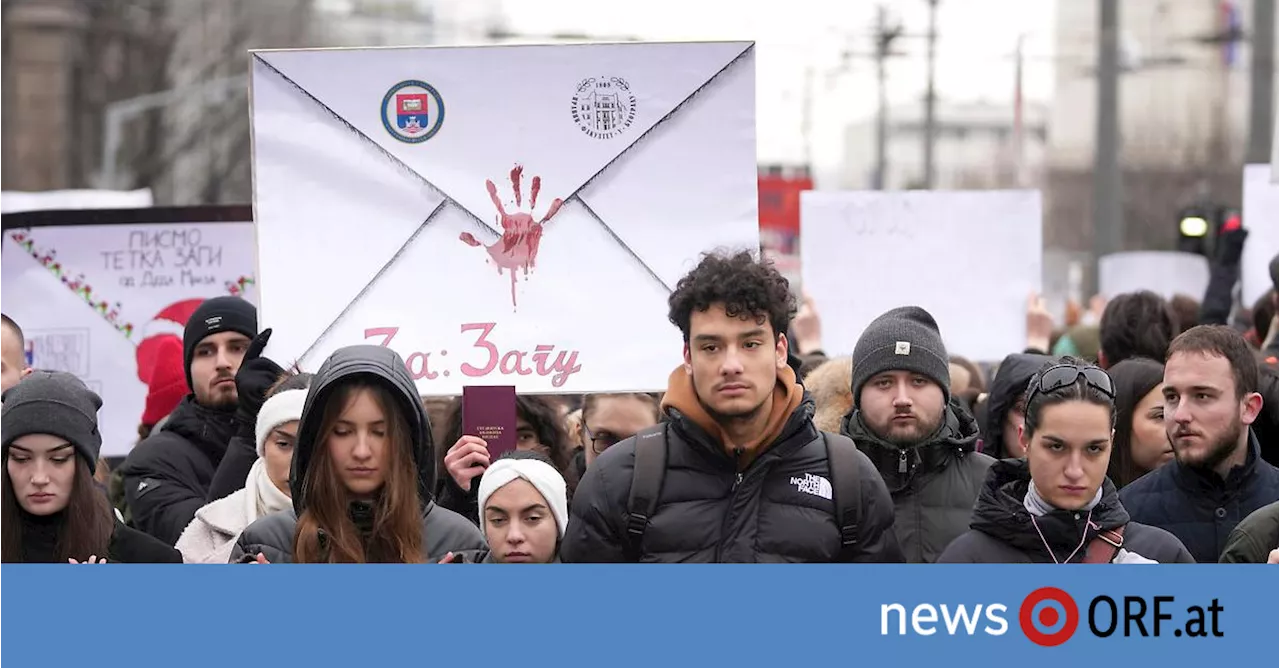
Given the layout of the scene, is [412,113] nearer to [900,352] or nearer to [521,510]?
[521,510]

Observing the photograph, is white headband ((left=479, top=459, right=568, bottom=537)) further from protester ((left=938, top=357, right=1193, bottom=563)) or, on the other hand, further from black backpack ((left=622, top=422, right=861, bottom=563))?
protester ((left=938, top=357, right=1193, bottom=563))

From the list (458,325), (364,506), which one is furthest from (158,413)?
(364,506)

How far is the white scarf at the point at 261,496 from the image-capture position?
575cm

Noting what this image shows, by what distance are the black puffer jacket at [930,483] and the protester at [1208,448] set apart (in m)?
0.51

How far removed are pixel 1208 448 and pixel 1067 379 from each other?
3.10 feet

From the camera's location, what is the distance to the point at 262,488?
5.82 meters

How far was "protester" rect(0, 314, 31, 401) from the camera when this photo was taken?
6.89m

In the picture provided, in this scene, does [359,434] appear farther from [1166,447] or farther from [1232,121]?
[1232,121]

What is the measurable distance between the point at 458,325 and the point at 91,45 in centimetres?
4533

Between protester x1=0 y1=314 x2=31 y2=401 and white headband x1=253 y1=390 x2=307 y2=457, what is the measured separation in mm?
1382

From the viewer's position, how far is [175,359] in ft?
26.5

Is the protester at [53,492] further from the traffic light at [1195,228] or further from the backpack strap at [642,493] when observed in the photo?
the traffic light at [1195,228]
